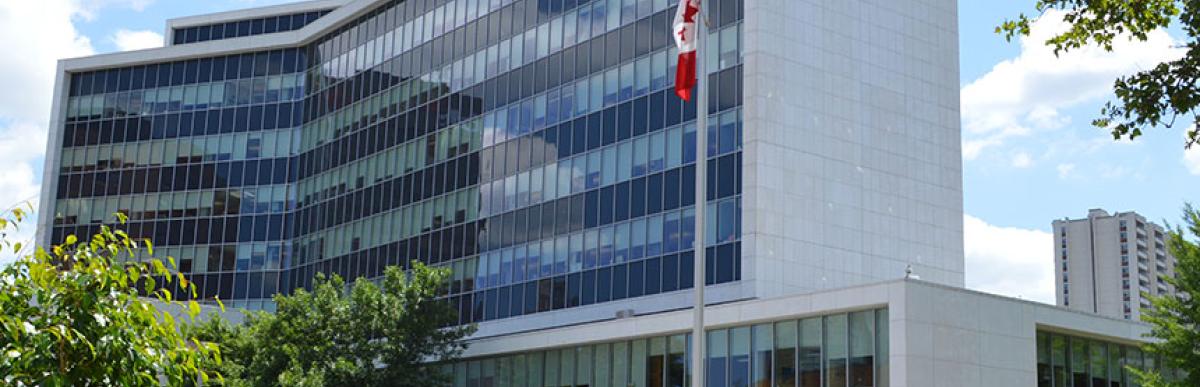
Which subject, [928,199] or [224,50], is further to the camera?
[224,50]

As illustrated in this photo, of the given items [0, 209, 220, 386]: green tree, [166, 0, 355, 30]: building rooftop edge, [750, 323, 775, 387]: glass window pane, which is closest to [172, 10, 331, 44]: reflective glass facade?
[166, 0, 355, 30]: building rooftop edge

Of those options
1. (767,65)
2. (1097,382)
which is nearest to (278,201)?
(767,65)

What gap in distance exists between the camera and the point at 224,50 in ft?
261

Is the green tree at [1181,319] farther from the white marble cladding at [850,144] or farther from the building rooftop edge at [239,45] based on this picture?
the building rooftop edge at [239,45]

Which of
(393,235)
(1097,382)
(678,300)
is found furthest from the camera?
(393,235)

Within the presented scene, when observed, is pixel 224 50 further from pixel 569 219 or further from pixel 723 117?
pixel 723 117

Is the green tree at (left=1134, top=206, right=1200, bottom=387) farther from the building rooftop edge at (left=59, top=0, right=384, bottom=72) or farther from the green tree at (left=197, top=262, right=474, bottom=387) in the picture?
the building rooftop edge at (left=59, top=0, right=384, bottom=72)

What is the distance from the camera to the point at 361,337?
1918 inches

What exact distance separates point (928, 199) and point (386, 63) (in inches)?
1139

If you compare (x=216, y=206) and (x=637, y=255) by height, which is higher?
(x=216, y=206)

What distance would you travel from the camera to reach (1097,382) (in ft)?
136

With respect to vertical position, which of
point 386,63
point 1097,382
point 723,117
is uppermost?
point 386,63

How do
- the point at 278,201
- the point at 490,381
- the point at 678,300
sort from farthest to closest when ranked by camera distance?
the point at 278,201, the point at 490,381, the point at 678,300

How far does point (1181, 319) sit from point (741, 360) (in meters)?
12.0
